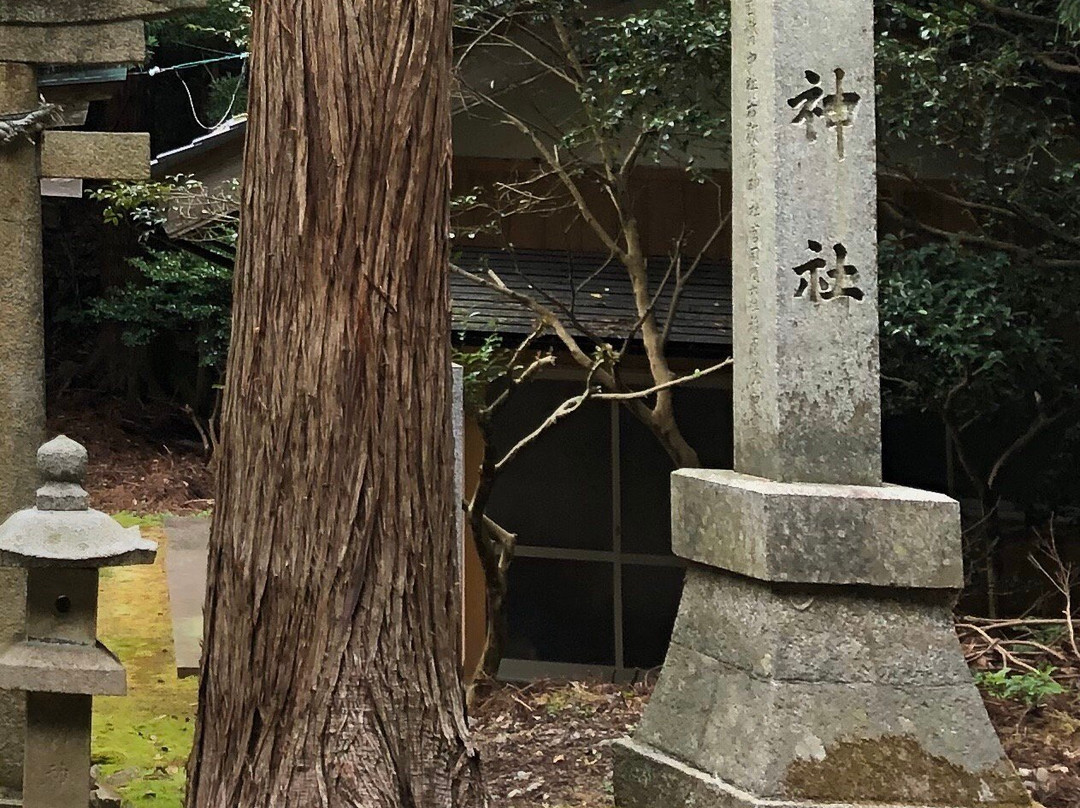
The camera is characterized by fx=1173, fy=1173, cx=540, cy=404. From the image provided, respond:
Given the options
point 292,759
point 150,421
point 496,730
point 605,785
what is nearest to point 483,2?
point 496,730

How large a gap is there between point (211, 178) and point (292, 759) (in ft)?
18.1

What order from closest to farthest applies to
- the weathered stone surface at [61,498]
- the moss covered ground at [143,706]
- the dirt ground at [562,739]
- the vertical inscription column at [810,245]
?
the weathered stone surface at [61,498]
the vertical inscription column at [810,245]
the dirt ground at [562,739]
the moss covered ground at [143,706]

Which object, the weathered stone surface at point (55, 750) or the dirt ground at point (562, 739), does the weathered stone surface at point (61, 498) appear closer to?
the weathered stone surface at point (55, 750)

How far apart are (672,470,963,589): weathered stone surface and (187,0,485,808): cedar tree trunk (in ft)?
3.85

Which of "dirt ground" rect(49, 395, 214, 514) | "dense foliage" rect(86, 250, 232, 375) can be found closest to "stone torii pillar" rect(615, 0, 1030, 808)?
"dense foliage" rect(86, 250, 232, 375)

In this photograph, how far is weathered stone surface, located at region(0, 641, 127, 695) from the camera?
148 inches

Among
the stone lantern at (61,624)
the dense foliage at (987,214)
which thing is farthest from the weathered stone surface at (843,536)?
the dense foliage at (987,214)

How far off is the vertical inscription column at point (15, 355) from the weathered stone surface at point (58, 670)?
1.92 feet

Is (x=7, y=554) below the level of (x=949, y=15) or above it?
below

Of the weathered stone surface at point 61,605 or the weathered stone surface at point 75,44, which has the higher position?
the weathered stone surface at point 75,44

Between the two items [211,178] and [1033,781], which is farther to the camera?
[211,178]

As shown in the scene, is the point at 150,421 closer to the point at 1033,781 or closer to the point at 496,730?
the point at 496,730

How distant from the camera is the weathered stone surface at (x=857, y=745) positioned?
12.8ft

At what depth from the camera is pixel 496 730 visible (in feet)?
18.2
